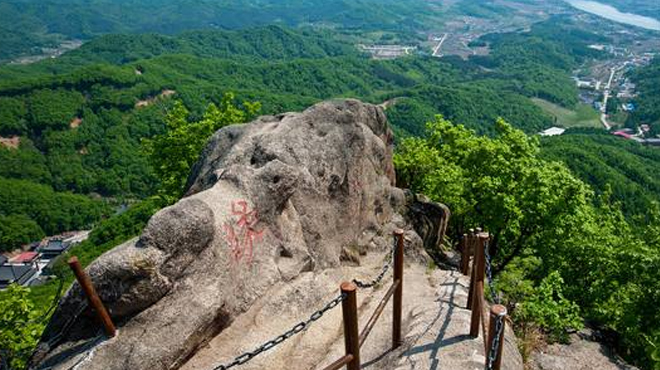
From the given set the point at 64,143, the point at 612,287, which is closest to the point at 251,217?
the point at 612,287

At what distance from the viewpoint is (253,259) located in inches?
547

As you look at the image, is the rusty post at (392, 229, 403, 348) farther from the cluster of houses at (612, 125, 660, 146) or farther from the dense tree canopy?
the cluster of houses at (612, 125, 660, 146)

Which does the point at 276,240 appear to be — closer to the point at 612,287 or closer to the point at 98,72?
the point at 612,287

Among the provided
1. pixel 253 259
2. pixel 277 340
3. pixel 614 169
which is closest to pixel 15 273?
pixel 253 259

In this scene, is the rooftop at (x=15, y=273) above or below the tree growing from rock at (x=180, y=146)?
below

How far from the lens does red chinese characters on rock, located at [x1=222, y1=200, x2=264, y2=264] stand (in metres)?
13.3

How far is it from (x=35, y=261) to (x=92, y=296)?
116 m

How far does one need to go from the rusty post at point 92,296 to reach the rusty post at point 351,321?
4.98m

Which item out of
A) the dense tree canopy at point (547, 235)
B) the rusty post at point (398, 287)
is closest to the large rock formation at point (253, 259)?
the rusty post at point (398, 287)

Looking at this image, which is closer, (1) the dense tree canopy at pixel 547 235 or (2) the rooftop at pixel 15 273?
(1) the dense tree canopy at pixel 547 235

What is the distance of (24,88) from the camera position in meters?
159

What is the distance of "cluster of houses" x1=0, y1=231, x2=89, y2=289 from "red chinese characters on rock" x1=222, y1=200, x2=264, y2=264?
311ft

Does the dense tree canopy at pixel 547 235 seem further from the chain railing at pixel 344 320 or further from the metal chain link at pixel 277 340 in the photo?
the metal chain link at pixel 277 340

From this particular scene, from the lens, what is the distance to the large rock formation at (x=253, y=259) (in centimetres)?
1095
